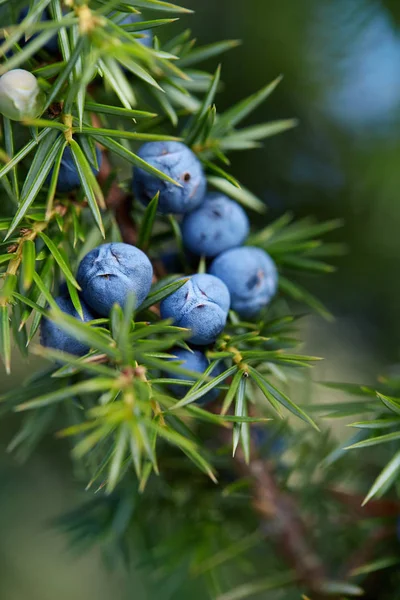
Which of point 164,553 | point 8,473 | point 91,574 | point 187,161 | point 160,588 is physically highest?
point 187,161

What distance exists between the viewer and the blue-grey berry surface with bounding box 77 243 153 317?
1.63 ft

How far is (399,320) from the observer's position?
1040mm

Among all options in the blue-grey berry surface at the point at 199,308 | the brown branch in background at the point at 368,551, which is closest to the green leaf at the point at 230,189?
the blue-grey berry surface at the point at 199,308

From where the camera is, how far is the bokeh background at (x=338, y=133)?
3.13 ft

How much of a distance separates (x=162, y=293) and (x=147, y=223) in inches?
3.2

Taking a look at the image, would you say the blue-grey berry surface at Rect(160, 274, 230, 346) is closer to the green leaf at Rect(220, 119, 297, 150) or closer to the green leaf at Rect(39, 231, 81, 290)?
the green leaf at Rect(39, 231, 81, 290)

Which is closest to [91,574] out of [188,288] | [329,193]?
[329,193]

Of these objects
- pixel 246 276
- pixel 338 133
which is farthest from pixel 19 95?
pixel 338 133

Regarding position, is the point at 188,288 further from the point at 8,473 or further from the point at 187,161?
the point at 8,473

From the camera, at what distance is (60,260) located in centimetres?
49

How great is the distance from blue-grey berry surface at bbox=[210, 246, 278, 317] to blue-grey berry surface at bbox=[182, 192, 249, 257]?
0.05 feet

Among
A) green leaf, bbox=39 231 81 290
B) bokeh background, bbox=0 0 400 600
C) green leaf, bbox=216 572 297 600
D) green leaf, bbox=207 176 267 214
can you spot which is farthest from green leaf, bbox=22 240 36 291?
bokeh background, bbox=0 0 400 600

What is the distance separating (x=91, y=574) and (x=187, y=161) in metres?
1.39

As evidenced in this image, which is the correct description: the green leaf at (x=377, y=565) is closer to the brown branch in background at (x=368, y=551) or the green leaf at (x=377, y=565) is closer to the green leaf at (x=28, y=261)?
the brown branch in background at (x=368, y=551)
